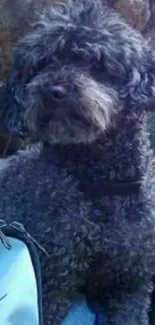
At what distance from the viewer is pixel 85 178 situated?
326 cm

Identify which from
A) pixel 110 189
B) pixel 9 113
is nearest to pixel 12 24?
pixel 9 113

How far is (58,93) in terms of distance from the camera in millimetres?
3016

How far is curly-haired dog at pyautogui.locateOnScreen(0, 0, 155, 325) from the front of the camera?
10.3 feet

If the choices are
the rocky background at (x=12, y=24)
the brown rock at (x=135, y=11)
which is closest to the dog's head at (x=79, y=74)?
the rocky background at (x=12, y=24)

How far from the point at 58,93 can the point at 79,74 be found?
138mm

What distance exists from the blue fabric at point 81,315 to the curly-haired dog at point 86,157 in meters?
0.04

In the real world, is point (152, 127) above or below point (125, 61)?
below

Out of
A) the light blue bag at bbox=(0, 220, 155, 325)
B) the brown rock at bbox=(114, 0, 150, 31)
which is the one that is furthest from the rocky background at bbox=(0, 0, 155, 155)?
the light blue bag at bbox=(0, 220, 155, 325)

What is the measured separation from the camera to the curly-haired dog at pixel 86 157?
3.13 m

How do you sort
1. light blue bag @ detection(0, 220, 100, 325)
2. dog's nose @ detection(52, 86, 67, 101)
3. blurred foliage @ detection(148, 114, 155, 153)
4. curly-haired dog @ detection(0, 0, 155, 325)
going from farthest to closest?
blurred foliage @ detection(148, 114, 155, 153)
curly-haired dog @ detection(0, 0, 155, 325)
dog's nose @ detection(52, 86, 67, 101)
light blue bag @ detection(0, 220, 100, 325)

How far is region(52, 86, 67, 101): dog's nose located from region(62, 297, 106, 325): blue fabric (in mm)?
877

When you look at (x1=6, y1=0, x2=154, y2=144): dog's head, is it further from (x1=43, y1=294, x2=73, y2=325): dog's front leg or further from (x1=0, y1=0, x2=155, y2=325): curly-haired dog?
(x1=43, y1=294, x2=73, y2=325): dog's front leg

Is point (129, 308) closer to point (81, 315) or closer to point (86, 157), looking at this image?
point (81, 315)

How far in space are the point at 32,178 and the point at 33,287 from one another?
2.99 feet
